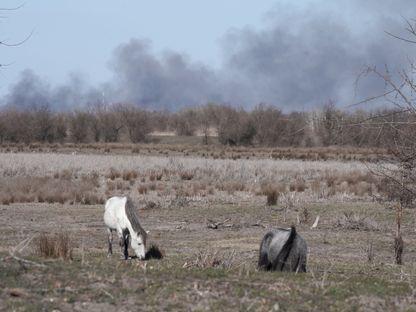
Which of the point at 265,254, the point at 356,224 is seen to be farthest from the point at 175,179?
the point at 265,254

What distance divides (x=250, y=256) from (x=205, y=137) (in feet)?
243

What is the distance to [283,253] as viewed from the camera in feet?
36.6

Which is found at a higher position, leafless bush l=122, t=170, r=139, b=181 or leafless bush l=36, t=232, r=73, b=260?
leafless bush l=122, t=170, r=139, b=181

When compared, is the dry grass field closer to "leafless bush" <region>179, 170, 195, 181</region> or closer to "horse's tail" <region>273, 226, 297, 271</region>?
"leafless bush" <region>179, 170, 195, 181</region>

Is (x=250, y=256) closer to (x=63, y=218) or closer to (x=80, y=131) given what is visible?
(x=63, y=218)

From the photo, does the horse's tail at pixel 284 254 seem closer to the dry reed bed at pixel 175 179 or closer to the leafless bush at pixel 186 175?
the dry reed bed at pixel 175 179

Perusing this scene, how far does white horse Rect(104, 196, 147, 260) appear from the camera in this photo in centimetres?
1355

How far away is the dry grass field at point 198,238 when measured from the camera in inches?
332

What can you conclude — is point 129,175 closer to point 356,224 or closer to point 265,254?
point 356,224

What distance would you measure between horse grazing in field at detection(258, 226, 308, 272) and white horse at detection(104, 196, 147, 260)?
2.91 meters

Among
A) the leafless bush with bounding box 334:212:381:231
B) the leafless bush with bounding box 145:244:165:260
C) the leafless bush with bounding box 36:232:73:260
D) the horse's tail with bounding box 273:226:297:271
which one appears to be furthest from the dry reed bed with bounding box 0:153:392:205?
the leafless bush with bounding box 36:232:73:260

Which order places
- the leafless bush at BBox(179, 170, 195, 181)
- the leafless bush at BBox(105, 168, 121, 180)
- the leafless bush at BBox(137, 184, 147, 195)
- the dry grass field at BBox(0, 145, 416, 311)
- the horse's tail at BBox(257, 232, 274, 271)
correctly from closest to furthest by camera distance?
the dry grass field at BBox(0, 145, 416, 311) < the horse's tail at BBox(257, 232, 274, 271) < the leafless bush at BBox(137, 184, 147, 195) < the leafless bush at BBox(105, 168, 121, 180) < the leafless bush at BBox(179, 170, 195, 181)

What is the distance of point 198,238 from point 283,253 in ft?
27.8

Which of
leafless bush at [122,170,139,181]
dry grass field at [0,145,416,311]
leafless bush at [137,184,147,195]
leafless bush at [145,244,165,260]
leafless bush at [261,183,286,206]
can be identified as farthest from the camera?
leafless bush at [122,170,139,181]
